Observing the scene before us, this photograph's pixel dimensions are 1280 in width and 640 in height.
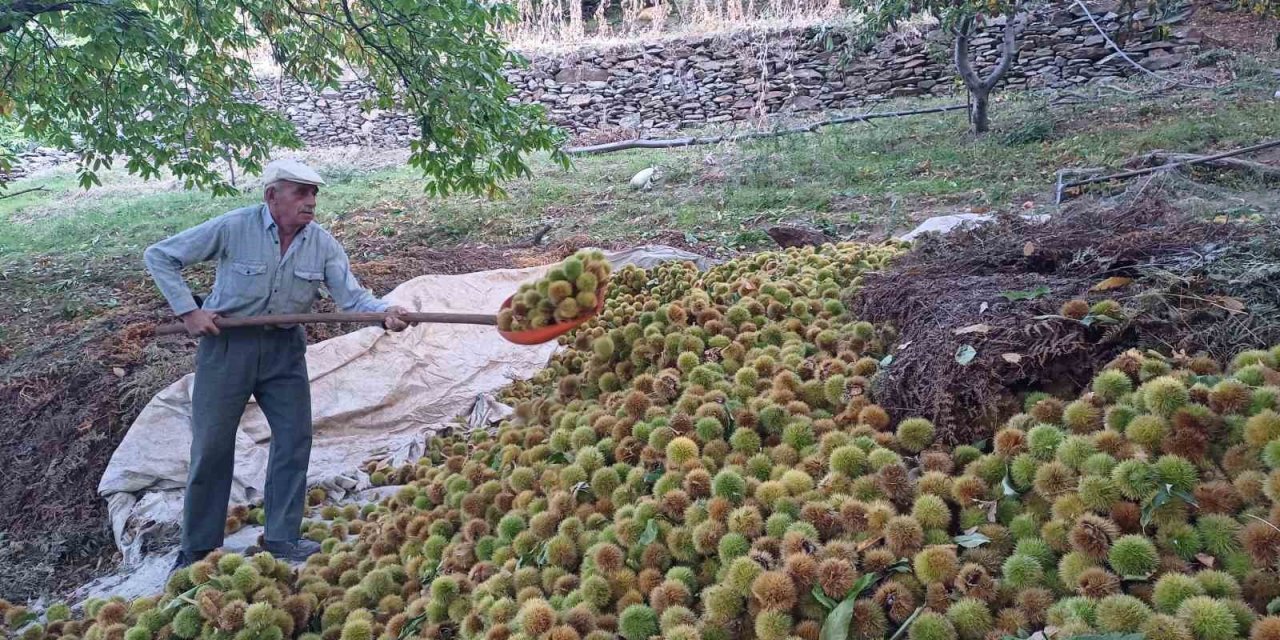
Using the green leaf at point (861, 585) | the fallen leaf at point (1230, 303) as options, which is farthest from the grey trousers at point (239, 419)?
the fallen leaf at point (1230, 303)

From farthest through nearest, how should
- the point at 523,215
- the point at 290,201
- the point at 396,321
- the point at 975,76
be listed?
1. the point at 975,76
2. the point at 523,215
3. the point at 290,201
4. the point at 396,321

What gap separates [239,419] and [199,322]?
0.46m

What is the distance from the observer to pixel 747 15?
44.8 feet

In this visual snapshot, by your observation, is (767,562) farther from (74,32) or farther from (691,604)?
(74,32)

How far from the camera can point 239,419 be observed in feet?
10.8

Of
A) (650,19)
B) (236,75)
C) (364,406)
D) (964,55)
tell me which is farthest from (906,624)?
(650,19)

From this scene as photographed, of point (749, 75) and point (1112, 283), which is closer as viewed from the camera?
point (1112, 283)

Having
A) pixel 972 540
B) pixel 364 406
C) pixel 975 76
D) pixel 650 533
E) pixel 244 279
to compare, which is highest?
pixel 975 76

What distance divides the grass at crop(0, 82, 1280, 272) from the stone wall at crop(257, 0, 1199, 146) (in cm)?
179

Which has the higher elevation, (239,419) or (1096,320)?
(1096,320)

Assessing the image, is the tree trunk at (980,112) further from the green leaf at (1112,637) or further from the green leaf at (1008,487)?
the green leaf at (1112,637)

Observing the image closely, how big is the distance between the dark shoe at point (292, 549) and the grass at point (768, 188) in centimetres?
389

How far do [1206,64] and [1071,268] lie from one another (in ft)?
31.9

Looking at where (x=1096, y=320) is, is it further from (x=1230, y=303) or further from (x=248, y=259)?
(x=248, y=259)
